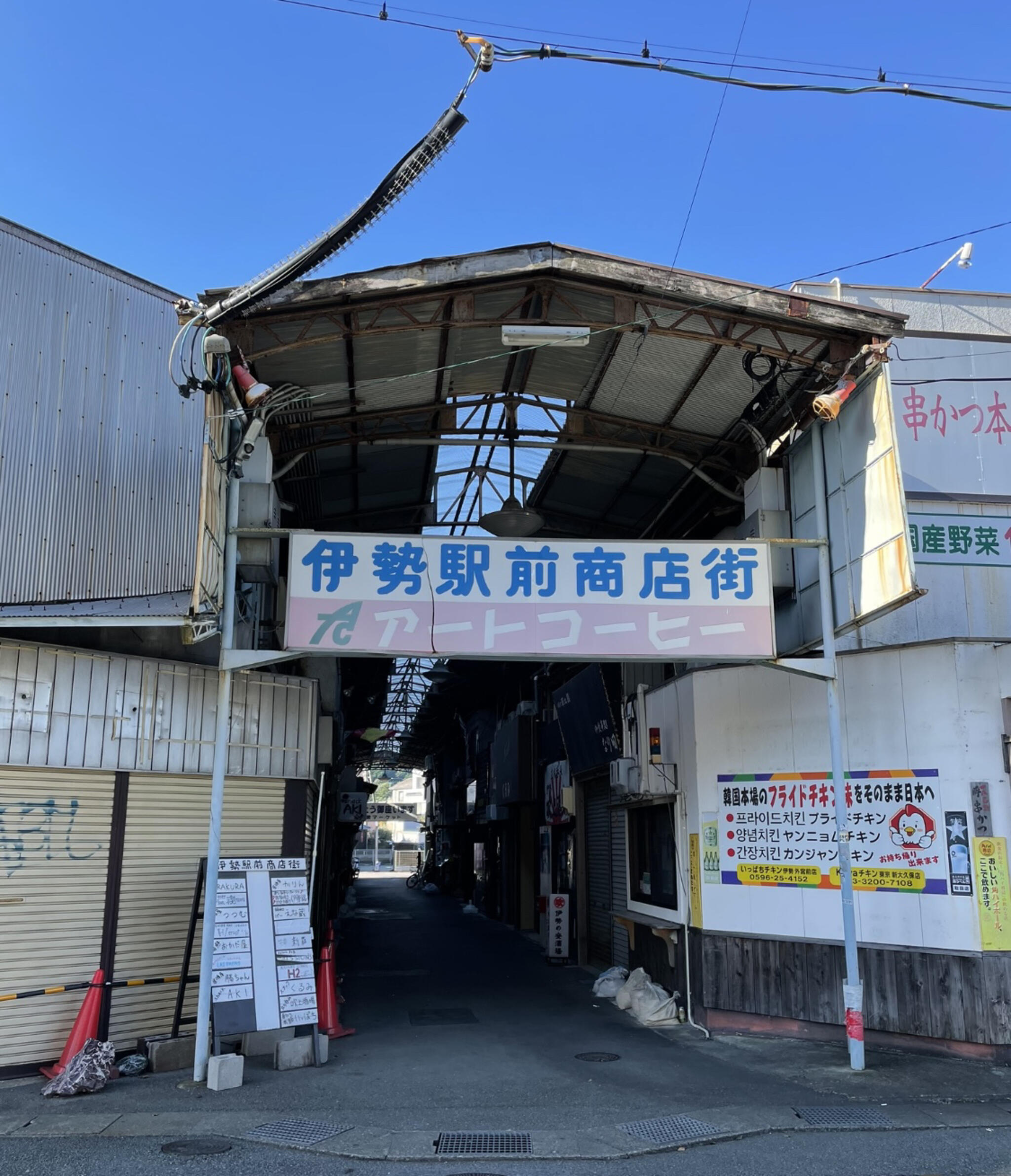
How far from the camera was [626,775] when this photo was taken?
41.1 ft

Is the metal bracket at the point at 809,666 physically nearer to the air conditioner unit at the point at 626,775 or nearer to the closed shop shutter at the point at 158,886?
the air conditioner unit at the point at 626,775

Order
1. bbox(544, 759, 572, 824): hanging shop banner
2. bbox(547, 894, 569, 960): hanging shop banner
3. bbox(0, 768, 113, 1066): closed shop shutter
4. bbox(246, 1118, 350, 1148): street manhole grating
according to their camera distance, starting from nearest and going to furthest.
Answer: bbox(246, 1118, 350, 1148): street manhole grating → bbox(0, 768, 113, 1066): closed shop shutter → bbox(547, 894, 569, 960): hanging shop banner → bbox(544, 759, 572, 824): hanging shop banner

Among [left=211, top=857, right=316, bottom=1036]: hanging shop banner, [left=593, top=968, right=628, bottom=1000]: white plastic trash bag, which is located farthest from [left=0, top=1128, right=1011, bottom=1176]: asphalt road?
[left=593, top=968, right=628, bottom=1000]: white plastic trash bag

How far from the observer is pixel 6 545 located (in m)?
8.86

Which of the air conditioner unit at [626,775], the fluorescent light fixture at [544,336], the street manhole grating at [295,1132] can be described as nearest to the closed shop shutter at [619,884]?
the air conditioner unit at [626,775]

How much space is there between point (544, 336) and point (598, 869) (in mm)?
10055

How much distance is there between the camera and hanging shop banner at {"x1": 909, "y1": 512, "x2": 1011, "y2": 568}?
35.7 ft

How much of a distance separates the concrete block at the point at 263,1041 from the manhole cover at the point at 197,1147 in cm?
229

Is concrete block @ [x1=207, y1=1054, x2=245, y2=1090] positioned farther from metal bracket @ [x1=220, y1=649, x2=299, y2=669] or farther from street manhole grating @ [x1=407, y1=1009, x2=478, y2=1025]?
metal bracket @ [x1=220, y1=649, x2=299, y2=669]

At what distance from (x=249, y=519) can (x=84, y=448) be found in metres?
1.76

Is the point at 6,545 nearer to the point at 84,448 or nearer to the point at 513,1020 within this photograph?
the point at 84,448

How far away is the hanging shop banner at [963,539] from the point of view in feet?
35.7

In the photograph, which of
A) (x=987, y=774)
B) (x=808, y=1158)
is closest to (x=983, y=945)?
(x=987, y=774)

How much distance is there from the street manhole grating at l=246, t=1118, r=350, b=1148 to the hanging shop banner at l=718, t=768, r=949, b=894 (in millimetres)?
5290
